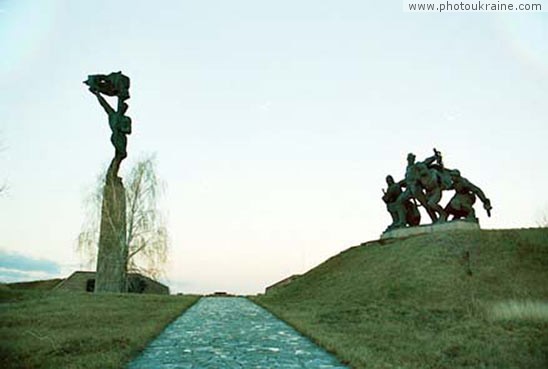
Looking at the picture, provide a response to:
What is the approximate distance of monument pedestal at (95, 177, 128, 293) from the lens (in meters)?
26.5

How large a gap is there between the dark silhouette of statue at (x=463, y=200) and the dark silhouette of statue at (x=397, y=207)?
8.12 feet

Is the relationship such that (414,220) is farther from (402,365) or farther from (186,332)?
(402,365)

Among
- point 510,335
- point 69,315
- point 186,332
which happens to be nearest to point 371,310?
point 510,335

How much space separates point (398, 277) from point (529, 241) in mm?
7609

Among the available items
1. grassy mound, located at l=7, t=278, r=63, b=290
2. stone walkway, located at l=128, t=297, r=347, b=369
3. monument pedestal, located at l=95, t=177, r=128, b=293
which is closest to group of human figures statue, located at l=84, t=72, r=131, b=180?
monument pedestal, located at l=95, t=177, r=128, b=293

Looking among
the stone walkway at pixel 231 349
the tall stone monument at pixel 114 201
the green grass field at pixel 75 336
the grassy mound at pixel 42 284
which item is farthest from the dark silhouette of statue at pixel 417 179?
A: the grassy mound at pixel 42 284

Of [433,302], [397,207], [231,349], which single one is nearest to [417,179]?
[397,207]

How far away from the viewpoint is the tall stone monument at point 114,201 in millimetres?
26625

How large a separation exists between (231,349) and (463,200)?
24803mm

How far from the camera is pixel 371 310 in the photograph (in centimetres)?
1622

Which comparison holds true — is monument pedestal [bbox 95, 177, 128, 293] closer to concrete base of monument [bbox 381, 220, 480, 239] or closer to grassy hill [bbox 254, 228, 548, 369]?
grassy hill [bbox 254, 228, 548, 369]

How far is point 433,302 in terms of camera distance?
19375 millimetres

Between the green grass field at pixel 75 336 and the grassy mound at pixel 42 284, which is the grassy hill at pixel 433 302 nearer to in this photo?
the green grass field at pixel 75 336

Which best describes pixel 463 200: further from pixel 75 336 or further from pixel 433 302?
pixel 75 336
